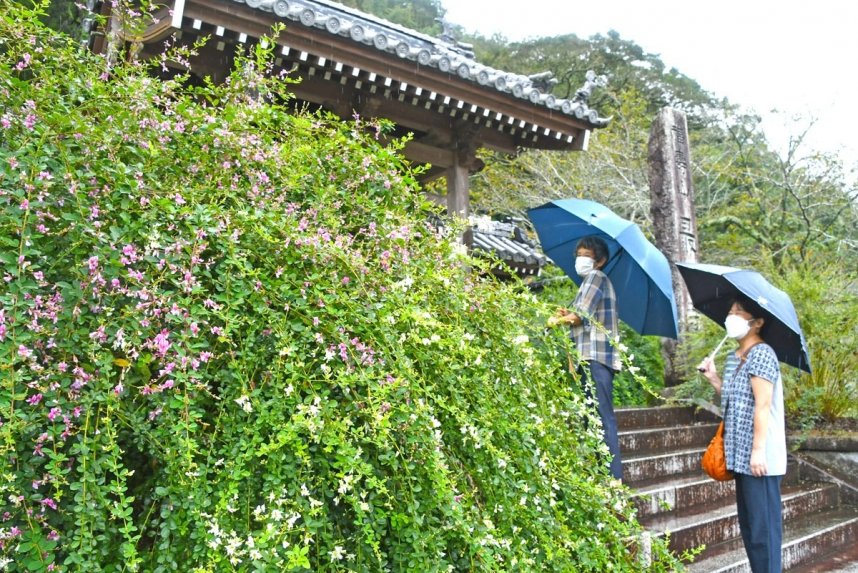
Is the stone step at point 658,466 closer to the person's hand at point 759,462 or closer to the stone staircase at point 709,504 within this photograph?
the stone staircase at point 709,504

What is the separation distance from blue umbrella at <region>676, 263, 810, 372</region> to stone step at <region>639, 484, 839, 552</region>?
1.10 metres

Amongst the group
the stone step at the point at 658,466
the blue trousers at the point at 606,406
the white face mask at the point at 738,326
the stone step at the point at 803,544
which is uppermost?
the white face mask at the point at 738,326

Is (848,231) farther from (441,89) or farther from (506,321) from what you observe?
(506,321)

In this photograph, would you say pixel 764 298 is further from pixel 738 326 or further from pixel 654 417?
pixel 654 417

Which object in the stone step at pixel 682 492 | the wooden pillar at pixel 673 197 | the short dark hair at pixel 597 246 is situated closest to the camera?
the short dark hair at pixel 597 246

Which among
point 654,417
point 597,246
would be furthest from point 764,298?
point 654,417

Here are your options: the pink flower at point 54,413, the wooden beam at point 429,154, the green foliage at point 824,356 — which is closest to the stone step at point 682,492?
the green foliage at point 824,356

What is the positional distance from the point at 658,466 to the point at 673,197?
13.1 feet

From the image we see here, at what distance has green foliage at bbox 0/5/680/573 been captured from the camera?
1.56m

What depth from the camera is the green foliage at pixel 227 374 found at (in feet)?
5.13

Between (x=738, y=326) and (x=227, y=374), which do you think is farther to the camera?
(x=738, y=326)

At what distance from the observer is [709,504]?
15.4 ft

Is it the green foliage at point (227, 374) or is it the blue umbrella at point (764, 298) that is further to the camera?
the blue umbrella at point (764, 298)

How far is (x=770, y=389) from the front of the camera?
3061mm
